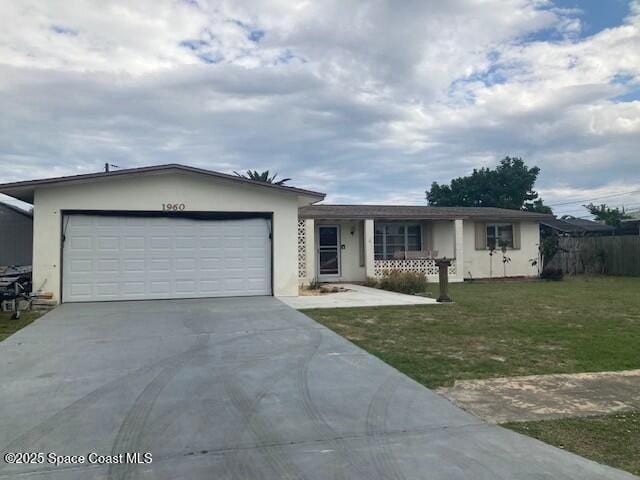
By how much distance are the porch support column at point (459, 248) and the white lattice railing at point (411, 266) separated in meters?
0.20

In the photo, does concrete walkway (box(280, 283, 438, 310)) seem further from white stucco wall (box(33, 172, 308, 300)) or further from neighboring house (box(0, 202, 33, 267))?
neighboring house (box(0, 202, 33, 267))

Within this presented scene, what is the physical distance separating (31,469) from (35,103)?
15.5 metres

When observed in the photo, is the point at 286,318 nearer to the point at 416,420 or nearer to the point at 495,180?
the point at 416,420

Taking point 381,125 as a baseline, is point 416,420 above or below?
below

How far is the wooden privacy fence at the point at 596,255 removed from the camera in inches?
881

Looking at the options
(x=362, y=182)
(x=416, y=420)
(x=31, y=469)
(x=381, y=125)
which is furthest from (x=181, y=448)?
(x=362, y=182)

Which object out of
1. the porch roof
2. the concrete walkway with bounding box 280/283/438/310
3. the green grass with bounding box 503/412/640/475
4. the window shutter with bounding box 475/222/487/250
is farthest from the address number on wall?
the window shutter with bounding box 475/222/487/250

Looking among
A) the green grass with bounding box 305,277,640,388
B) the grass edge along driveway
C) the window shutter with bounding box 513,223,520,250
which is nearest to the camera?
the grass edge along driveway

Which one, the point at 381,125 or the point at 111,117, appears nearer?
the point at 111,117

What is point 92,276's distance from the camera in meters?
12.5

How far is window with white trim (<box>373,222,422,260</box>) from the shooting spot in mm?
20734

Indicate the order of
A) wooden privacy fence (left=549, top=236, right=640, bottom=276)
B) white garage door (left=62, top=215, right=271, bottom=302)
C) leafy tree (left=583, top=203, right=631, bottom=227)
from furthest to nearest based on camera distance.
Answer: leafy tree (left=583, top=203, right=631, bottom=227) < wooden privacy fence (left=549, top=236, right=640, bottom=276) < white garage door (left=62, top=215, right=271, bottom=302)

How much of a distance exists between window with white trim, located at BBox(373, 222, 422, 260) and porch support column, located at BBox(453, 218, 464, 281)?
5.86 feet

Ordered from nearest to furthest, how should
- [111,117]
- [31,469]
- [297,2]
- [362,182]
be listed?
[31,469], [297,2], [111,117], [362,182]
